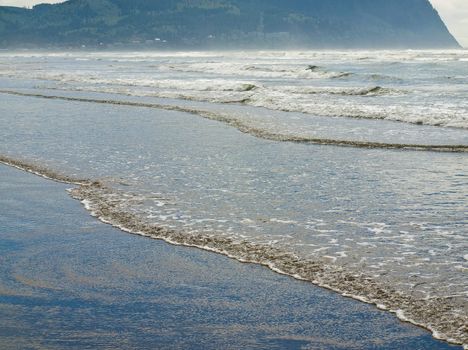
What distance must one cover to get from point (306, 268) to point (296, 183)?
4.61 m

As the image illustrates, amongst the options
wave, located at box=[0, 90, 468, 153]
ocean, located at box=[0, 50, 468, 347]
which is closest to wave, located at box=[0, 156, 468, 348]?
ocean, located at box=[0, 50, 468, 347]

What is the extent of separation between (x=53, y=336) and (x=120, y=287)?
1.30 m

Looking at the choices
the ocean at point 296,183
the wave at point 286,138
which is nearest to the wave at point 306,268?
the ocean at point 296,183

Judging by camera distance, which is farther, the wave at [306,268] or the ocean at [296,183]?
the ocean at [296,183]

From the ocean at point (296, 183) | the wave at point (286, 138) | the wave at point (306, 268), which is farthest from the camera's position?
the wave at point (286, 138)

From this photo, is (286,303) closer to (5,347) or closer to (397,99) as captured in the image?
(5,347)

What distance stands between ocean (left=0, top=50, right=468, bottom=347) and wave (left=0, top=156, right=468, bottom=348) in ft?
0.06

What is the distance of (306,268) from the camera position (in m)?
7.38

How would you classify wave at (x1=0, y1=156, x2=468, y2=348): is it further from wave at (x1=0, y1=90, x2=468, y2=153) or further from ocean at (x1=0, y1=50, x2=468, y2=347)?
wave at (x1=0, y1=90, x2=468, y2=153)

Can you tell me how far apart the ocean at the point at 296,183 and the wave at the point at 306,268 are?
0.06 feet

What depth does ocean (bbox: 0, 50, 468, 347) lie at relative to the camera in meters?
7.31

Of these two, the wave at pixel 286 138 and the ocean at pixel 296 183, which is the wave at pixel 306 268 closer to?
the ocean at pixel 296 183

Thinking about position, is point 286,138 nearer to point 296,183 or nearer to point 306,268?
point 296,183

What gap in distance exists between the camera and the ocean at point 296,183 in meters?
7.31
